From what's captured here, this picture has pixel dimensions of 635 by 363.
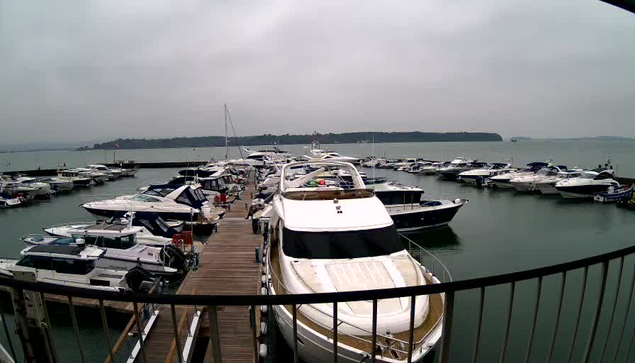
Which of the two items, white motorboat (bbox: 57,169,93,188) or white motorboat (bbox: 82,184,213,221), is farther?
white motorboat (bbox: 57,169,93,188)

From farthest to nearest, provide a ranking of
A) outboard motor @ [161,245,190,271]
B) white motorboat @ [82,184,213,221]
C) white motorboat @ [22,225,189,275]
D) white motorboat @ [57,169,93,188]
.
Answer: white motorboat @ [57,169,93,188], white motorboat @ [82,184,213,221], outboard motor @ [161,245,190,271], white motorboat @ [22,225,189,275]

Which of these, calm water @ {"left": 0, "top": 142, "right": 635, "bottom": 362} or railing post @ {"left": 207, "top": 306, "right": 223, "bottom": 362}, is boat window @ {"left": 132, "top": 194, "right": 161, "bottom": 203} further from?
railing post @ {"left": 207, "top": 306, "right": 223, "bottom": 362}

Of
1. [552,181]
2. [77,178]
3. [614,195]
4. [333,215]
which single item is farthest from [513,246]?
[77,178]

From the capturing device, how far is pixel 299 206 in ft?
28.6

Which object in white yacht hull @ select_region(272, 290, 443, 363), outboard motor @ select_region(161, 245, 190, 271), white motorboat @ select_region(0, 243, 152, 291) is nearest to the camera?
white yacht hull @ select_region(272, 290, 443, 363)

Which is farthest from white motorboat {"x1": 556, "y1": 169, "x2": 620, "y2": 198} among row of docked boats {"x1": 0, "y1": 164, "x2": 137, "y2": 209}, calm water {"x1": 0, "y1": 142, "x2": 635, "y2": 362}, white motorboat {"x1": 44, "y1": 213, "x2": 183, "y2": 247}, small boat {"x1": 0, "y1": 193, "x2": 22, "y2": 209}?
row of docked boats {"x1": 0, "y1": 164, "x2": 137, "y2": 209}

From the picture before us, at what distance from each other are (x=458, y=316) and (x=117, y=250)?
12.8 meters

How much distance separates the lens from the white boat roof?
25.8 feet

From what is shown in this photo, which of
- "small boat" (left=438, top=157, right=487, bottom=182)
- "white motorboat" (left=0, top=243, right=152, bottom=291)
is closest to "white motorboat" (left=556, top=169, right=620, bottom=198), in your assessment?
"small boat" (left=438, top=157, right=487, bottom=182)

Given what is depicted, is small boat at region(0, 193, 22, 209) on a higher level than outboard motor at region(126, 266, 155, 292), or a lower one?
lower

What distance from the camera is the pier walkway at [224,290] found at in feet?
23.5

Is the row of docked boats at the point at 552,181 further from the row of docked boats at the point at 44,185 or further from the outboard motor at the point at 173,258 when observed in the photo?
the row of docked boats at the point at 44,185

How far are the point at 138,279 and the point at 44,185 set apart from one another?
3387 centimetres

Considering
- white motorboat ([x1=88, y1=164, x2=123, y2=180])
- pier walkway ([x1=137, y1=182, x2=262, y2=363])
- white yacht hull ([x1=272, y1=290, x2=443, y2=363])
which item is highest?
white yacht hull ([x1=272, y1=290, x2=443, y2=363])
